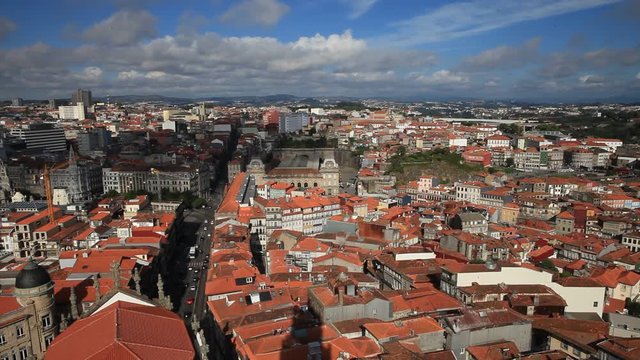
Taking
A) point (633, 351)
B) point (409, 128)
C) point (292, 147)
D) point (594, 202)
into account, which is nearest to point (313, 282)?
point (633, 351)

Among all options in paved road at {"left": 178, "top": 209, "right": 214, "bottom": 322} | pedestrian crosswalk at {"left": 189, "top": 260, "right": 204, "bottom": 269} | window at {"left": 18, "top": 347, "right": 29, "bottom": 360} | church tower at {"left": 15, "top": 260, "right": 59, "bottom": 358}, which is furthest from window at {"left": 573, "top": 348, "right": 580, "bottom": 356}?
pedestrian crosswalk at {"left": 189, "top": 260, "right": 204, "bottom": 269}

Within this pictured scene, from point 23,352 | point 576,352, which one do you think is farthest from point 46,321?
point 576,352

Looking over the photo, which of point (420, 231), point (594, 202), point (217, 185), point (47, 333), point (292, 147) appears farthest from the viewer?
point (292, 147)

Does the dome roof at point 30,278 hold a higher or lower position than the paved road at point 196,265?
higher

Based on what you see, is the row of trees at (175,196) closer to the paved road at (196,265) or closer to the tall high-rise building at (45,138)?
the paved road at (196,265)

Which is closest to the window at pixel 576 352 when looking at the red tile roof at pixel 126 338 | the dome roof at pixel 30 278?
the red tile roof at pixel 126 338

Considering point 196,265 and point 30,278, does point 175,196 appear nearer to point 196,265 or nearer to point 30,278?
point 196,265

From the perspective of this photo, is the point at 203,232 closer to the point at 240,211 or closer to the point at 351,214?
the point at 240,211

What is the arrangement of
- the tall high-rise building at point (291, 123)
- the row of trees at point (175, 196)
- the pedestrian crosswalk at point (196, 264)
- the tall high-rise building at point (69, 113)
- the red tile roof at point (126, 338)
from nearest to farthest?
Result: the red tile roof at point (126, 338), the pedestrian crosswalk at point (196, 264), the row of trees at point (175, 196), the tall high-rise building at point (291, 123), the tall high-rise building at point (69, 113)
